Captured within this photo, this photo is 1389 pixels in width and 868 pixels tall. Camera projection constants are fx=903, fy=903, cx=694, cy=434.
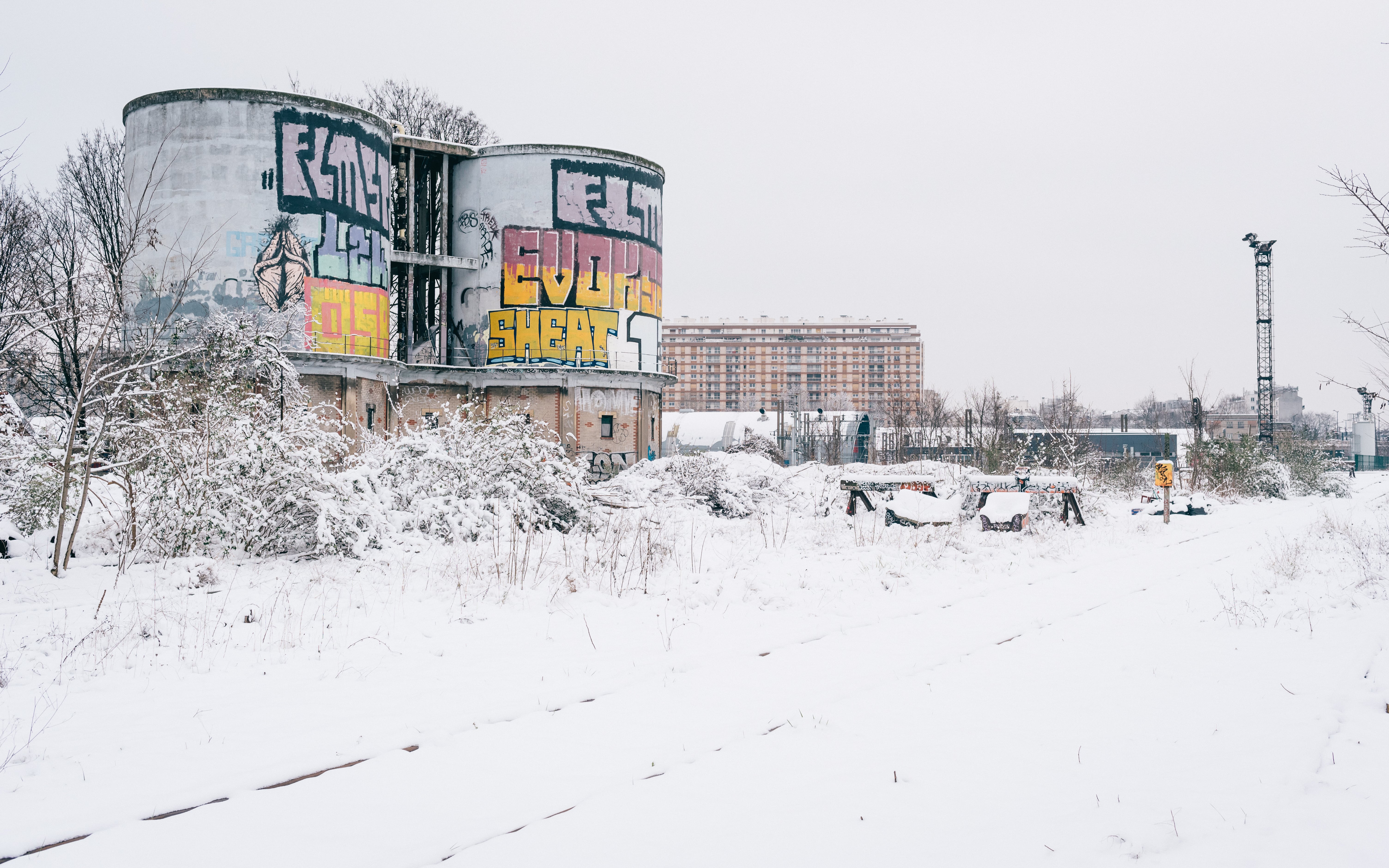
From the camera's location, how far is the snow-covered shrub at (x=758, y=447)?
1494 inches

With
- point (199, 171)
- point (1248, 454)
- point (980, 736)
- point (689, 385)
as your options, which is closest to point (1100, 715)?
point (980, 736)

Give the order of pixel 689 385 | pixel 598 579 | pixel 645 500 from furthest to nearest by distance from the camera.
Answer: pixel 689 385 → pixel 645 500 → pixel 598 579

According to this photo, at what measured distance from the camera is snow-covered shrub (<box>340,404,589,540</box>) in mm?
13016

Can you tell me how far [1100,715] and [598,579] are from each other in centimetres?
581

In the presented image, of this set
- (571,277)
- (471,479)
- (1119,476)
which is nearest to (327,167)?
(571,277)


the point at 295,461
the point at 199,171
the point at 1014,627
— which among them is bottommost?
the point at 1014,627

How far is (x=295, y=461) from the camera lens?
11.6 m

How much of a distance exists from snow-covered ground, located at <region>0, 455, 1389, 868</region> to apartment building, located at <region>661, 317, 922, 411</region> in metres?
152

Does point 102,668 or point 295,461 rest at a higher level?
point 295,461

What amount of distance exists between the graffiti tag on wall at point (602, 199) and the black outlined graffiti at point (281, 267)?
9.13 m

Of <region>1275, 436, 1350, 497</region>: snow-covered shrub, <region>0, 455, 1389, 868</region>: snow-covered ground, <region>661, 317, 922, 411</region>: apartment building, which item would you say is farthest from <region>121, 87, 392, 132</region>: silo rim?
<region>661, 317, 922, 411</region>: apartment building

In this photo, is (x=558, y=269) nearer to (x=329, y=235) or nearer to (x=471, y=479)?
(x=329, y=235)

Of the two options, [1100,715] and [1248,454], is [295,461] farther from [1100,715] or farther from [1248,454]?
[1248,454]

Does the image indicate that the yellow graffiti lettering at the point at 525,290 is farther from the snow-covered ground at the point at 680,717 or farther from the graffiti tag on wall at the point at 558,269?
the snow-covered ground at the point at 680,717
